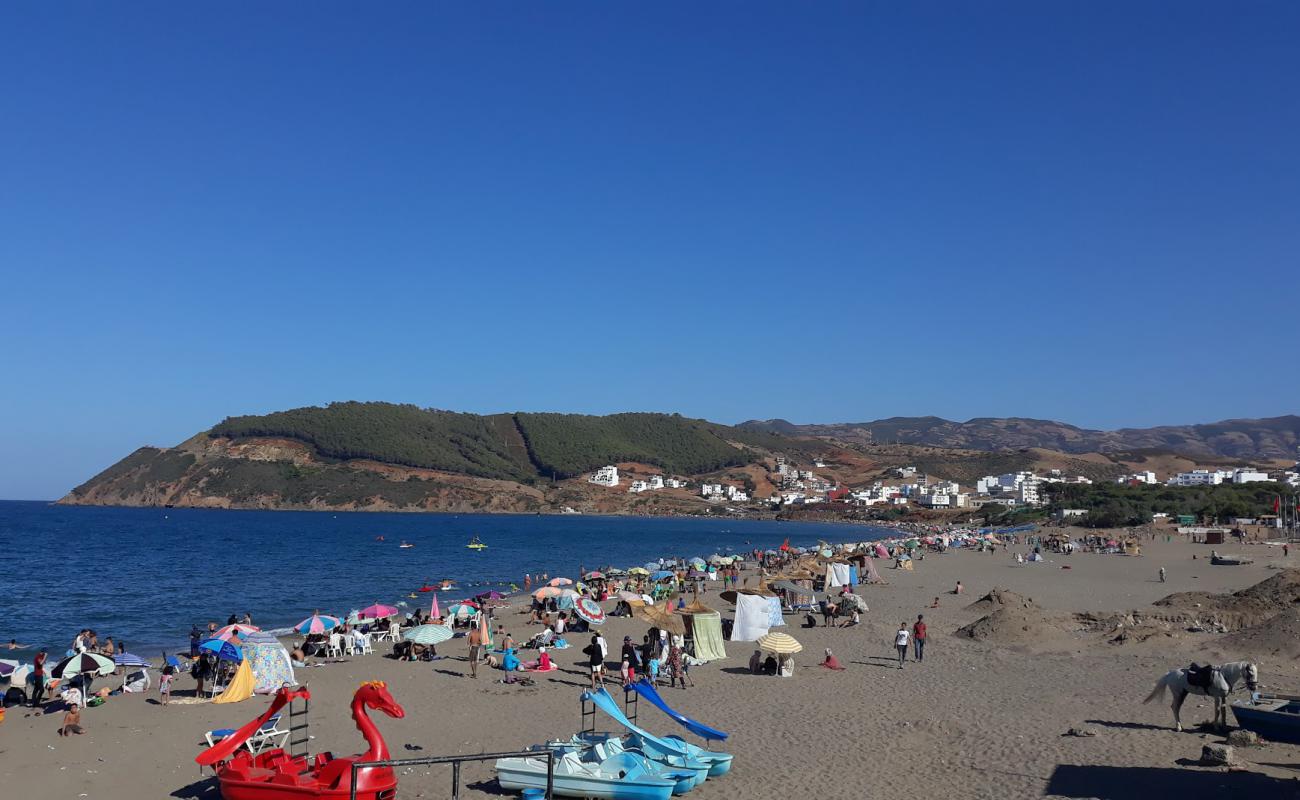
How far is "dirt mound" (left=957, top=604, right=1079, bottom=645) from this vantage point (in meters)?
21.2

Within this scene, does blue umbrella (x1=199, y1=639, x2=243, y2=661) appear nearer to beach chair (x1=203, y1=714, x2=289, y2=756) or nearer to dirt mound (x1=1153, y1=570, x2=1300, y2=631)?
beach chair (x1=203, y1=714, x2=289, y2=756)

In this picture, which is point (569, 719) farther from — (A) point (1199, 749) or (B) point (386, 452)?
(B) point (386, 452)

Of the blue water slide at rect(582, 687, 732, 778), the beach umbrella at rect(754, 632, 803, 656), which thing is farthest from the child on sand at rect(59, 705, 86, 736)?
the beach umbrella at rect(754, 632, 803, 656)

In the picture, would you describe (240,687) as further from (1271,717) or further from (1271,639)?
(1271,639)

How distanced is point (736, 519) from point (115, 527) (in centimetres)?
8448

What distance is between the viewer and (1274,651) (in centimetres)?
1730

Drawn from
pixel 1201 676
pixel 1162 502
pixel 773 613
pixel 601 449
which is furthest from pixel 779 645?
pixel 601 449

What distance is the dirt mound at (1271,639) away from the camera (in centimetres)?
1722

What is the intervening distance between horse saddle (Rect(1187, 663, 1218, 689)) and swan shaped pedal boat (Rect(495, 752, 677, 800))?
7509 millimetres

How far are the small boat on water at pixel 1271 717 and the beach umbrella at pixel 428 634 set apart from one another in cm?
1532

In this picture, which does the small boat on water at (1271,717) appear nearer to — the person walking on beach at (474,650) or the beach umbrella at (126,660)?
the person walking on beach at (474,650)

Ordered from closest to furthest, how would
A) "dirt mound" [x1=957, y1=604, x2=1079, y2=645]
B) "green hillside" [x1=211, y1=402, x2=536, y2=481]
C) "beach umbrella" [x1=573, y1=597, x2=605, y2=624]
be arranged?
"dirt mound" [x1=957, y1=604, x2=1079, y2=645] < "beach umbrella" [x1=573, y1=597, x2=605, y2=624] < "green hillside" [x1=211, y1=402, x2=536, y2=481]

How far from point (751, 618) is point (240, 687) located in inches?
436

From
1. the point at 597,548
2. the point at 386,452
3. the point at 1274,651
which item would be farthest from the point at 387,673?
the point at 386,452
